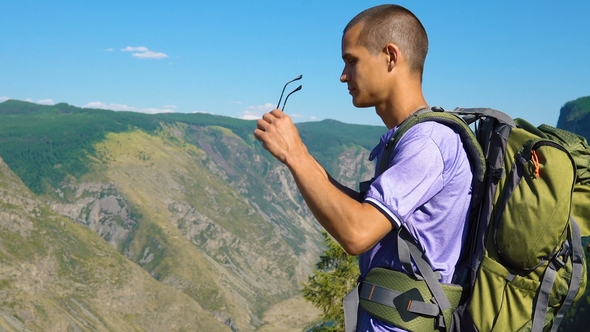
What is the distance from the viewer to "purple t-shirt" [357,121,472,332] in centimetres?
281

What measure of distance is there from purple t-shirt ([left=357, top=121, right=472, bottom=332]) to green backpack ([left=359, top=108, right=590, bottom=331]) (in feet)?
0.20

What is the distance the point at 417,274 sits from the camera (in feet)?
9.80

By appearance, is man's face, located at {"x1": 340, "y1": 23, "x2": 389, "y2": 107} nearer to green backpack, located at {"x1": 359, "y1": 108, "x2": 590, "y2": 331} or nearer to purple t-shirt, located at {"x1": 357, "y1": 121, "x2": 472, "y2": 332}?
green backpack, located at {"x1": 359, "y1": 108, "x2": 590, "y2": 331}

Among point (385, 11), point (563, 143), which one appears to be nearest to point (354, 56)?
point (385, 11)

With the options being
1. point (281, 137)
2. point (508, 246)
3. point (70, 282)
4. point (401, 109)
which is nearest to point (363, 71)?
point (401, 109)

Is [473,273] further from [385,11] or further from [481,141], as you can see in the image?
[385,11]

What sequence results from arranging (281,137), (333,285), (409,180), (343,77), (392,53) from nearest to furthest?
(409,180)
(281,137)
(392,53)
(343,77)
(333,285)

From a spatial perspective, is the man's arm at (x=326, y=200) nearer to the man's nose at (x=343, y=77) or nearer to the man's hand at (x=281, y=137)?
the man's hand at (x=281, y=137)

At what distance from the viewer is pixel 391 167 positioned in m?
2.85

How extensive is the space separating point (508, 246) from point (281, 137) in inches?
45.4

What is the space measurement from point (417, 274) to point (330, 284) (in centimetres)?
2456

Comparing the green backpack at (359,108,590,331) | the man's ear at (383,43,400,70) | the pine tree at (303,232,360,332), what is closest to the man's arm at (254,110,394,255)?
the green backpack at (359,108,590,331)

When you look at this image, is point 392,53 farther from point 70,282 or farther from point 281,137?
point 70,282

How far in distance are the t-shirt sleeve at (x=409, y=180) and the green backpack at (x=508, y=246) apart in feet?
0.51
